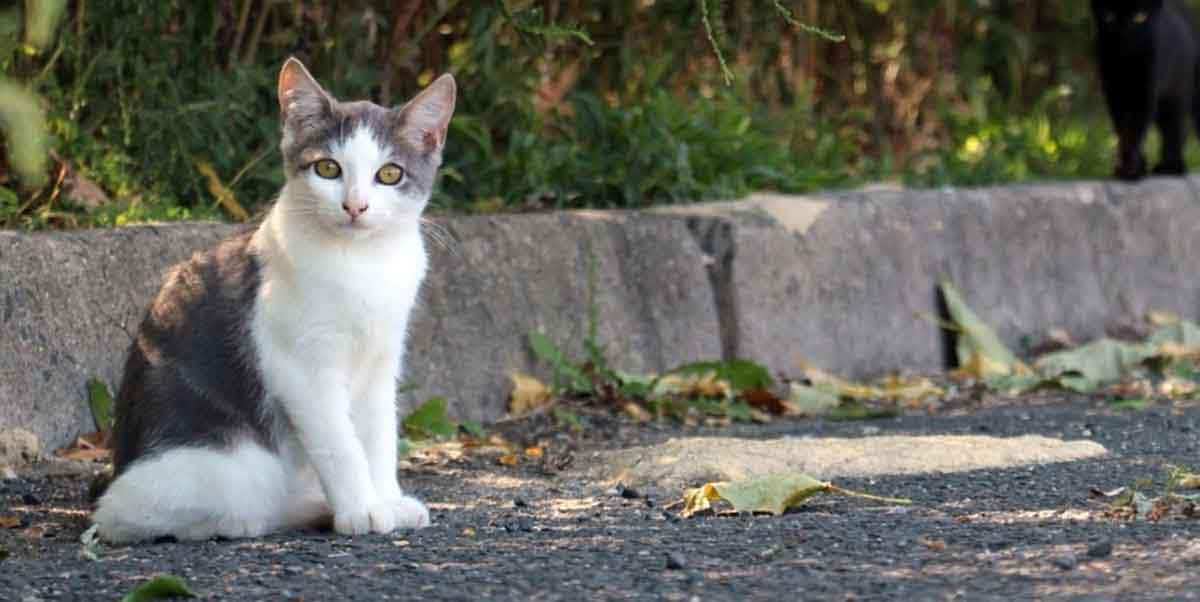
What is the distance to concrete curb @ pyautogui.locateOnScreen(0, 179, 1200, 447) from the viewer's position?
4.44m

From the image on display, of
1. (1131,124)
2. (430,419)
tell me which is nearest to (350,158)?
(430,419)

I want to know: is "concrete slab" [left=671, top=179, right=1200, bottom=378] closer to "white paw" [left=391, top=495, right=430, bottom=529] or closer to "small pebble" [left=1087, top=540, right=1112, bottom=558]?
"white paw" [left=391, top=495, right=430, bottom=529]

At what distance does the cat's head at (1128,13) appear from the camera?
25.2 ft

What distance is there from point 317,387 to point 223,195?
Answer: 175cm

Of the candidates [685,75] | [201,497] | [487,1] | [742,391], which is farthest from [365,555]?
[685,75]

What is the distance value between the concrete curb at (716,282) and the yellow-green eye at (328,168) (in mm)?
1036

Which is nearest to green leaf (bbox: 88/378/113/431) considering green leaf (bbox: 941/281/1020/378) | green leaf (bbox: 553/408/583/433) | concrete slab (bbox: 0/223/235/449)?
concrete slab (bbox: 0/223/235/449)

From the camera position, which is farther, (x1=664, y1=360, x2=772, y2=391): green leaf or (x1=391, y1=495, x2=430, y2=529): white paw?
(x1=664, y1=360, x2=772, y2=391): green leaf

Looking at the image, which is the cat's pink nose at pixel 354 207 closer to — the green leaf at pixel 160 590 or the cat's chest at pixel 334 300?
the cat's chest at pixel 334 300

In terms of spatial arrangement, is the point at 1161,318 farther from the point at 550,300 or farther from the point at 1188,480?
the point at 1188,480

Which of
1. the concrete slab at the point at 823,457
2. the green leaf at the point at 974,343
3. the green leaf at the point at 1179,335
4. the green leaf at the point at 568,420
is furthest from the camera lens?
the green leaf at the point at 1179,335

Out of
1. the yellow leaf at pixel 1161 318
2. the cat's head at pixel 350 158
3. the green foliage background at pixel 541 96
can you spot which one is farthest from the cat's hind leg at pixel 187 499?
the yellow leaf at pixel 1161 318

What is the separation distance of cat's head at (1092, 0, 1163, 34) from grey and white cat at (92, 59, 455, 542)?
4.68m

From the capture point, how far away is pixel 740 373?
561 centimetres
